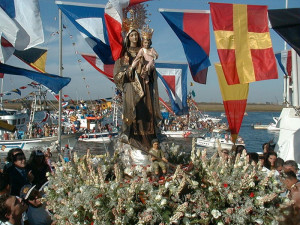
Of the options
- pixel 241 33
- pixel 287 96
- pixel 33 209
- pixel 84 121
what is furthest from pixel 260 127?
pixel 33 209

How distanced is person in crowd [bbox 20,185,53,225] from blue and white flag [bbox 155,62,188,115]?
10689 mm

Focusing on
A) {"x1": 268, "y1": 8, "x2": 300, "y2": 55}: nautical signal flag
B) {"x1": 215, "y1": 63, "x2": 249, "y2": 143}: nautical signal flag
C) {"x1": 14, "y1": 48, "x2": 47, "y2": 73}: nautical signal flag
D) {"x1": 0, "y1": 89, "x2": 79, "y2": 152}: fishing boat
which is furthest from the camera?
{"x1": 0, "y1": 89, "x2": 79, "y2": 152}: fishing boat

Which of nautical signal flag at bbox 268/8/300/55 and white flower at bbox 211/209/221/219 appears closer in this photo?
white flower at bbox 211/209/221/219

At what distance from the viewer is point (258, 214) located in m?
4.41

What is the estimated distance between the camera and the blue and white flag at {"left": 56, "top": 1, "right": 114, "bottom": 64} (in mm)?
7887

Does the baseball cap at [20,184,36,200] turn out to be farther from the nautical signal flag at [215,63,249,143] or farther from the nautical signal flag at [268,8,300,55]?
the nautical signal flag at [268,8,300,55]

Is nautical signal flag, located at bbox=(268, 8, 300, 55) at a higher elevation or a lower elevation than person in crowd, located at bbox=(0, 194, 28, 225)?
higher

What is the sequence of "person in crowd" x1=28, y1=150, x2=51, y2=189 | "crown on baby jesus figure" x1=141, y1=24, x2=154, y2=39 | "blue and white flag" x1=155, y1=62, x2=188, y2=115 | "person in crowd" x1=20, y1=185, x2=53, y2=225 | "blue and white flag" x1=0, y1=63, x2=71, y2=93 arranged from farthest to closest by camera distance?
"blue and white flag" x1=155, y1=62, x2=188, y2=115
"blue and white flag" x1=0, y1=63, x2=71, y2=93
"crown on baby jesus figure" x1=141, y1=24, x2=154, y2=39
"person in crowd" x1=28, y1=150, x2=51, y2=189
"person in crowd" x1=20, y1=185, x2=53, y2=225

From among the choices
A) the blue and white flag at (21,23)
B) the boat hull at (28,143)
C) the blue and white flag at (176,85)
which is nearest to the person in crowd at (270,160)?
the blue and white flag at (21,23)

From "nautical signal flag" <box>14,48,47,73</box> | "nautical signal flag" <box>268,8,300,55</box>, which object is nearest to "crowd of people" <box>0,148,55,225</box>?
"nautical signal flag" <box>14,48,47,73</box>

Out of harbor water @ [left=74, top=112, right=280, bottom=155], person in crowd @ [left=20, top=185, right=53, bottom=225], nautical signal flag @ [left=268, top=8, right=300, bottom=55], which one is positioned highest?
nautical signal flag @ [left=268, top=8, right=300, bottom=55]

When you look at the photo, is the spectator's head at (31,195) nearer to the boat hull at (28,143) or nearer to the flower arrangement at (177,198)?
the flower arrangement at (177,198)

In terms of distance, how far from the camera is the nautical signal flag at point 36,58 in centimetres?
970

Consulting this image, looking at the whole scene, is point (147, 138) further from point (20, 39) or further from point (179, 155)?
point (20, 39)
